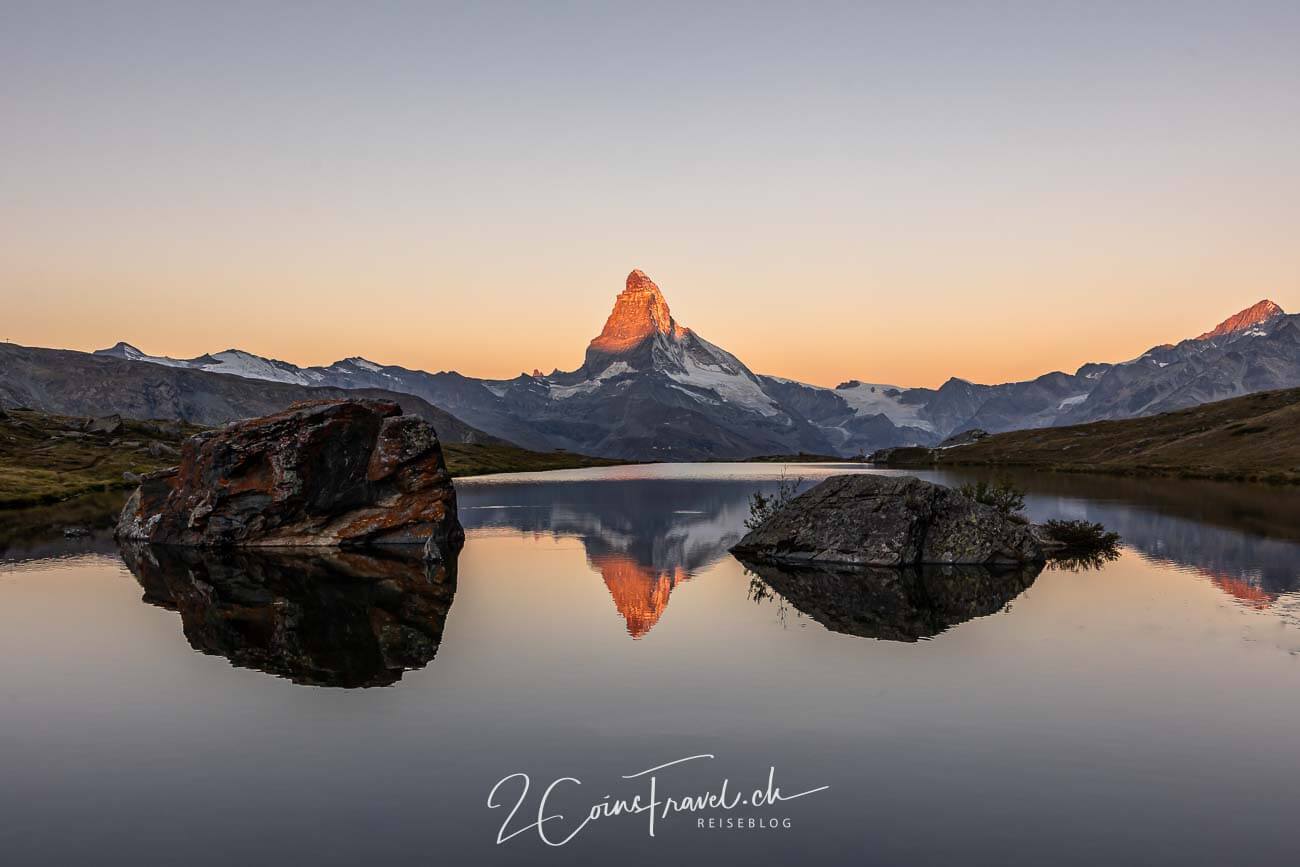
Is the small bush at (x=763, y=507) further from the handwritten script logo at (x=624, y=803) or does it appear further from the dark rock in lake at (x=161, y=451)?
the dark rock in lake at (x=161, y=451)

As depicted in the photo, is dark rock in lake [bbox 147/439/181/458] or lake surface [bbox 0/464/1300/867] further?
dark rock in lake [bbox 147/439/181/458]

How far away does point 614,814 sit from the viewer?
17328 millimetres

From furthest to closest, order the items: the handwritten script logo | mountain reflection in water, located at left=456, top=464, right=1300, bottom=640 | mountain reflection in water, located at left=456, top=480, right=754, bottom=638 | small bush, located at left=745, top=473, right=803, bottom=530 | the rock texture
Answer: small bush, located at left=745, top=473, right=803, bottom=530, the rock texture, mountain reflection in water, located at left=456, top=480, right=754, bottom=638, mountain reflection in water, located at left=456, top=464, right=1300, bottom=640, the handwritten script logo

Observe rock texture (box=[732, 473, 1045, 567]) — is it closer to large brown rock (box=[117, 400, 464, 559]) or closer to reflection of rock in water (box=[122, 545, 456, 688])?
reflection of rock in water (box=[122, 545, 456, 688])

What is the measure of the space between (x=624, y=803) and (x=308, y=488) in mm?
50200

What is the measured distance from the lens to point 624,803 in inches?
703

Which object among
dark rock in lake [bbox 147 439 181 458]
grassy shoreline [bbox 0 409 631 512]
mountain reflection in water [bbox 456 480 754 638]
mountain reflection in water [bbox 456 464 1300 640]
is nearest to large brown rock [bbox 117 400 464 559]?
mountain reflection in water [bbox 456 464 1300 640]

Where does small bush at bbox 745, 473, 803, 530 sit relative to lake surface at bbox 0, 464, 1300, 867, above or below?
above

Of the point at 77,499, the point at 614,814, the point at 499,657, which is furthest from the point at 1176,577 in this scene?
the point at 77,499

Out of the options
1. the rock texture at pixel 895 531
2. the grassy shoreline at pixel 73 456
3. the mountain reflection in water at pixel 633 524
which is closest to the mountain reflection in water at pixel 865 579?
the mountain reflection in water at pixel 633 524

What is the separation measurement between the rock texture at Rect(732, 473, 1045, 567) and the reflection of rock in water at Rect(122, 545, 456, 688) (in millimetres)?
21886

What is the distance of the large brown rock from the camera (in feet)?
200

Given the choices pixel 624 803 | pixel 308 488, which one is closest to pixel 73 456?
pixel 308 488

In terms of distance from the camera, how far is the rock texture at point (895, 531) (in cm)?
5125
